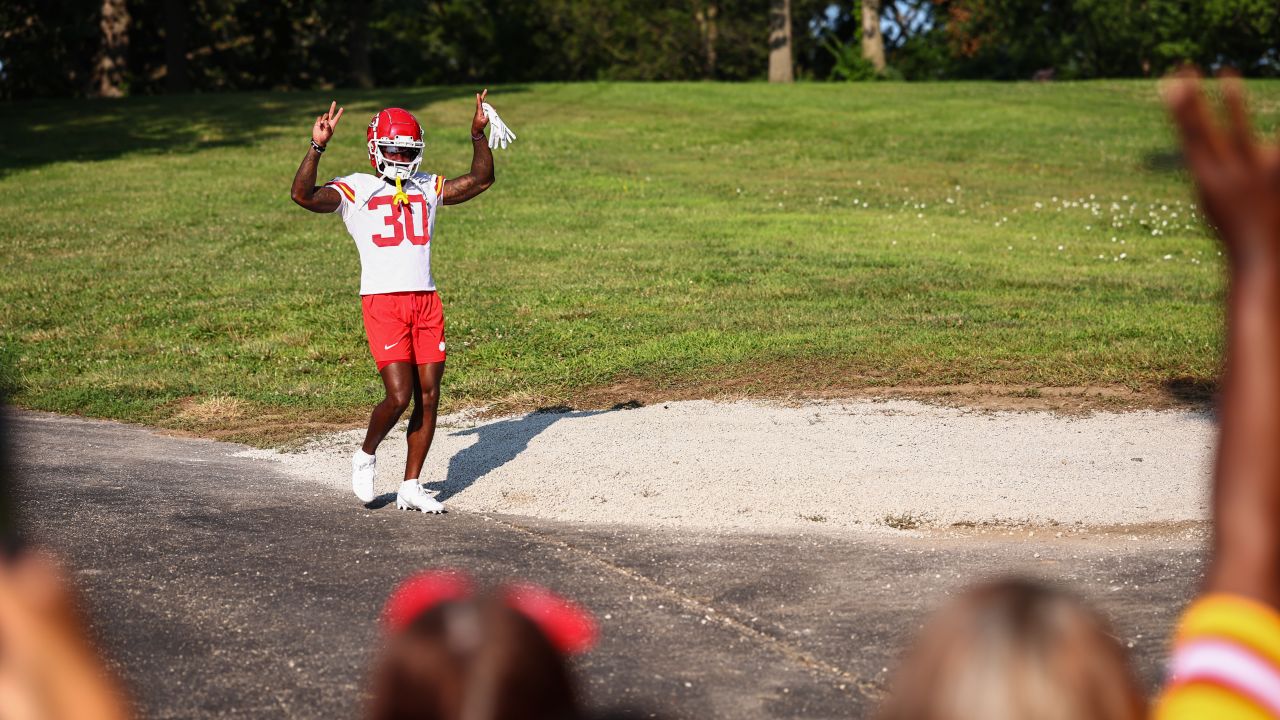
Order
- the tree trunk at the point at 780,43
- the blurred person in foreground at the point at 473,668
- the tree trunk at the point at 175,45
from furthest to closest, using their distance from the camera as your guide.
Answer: the tree trunk at the point at 780,43, the tree trunk at the point at 175,45, the blurred person in foreground at the point at 473,668

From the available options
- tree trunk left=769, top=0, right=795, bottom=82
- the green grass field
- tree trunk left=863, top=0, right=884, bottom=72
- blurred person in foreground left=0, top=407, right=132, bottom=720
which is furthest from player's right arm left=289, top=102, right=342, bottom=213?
tree trunk left=863, top=0, right=884, bottom=72

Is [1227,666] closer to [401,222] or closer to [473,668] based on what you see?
[473,668]

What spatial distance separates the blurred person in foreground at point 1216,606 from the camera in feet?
4.97

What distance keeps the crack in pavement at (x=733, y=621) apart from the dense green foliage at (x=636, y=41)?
39923 mm

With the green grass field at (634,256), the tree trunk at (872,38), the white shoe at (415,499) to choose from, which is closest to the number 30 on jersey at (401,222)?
the white shoe at (415,499)

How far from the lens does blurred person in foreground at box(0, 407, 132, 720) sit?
148cm

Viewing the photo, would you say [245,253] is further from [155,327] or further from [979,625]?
[979,625]

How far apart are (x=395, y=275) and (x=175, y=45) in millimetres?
35917

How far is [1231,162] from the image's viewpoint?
5.82 feet

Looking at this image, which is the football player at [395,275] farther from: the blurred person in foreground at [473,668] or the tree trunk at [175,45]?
the tree trunk at [175,45]

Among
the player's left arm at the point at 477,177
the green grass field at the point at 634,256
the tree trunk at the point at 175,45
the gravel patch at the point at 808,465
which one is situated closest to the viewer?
the gravel patch at the point at 808,465

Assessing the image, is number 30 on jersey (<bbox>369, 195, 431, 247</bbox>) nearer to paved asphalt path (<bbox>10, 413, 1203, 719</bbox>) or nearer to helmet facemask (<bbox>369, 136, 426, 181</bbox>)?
helmet facemask (<bbox>369, 136, 426, 181</bbox>)

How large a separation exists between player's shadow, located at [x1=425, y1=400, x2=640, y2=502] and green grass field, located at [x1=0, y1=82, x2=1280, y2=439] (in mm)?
669

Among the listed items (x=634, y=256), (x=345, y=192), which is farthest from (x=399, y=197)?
(x=634, y=256)
